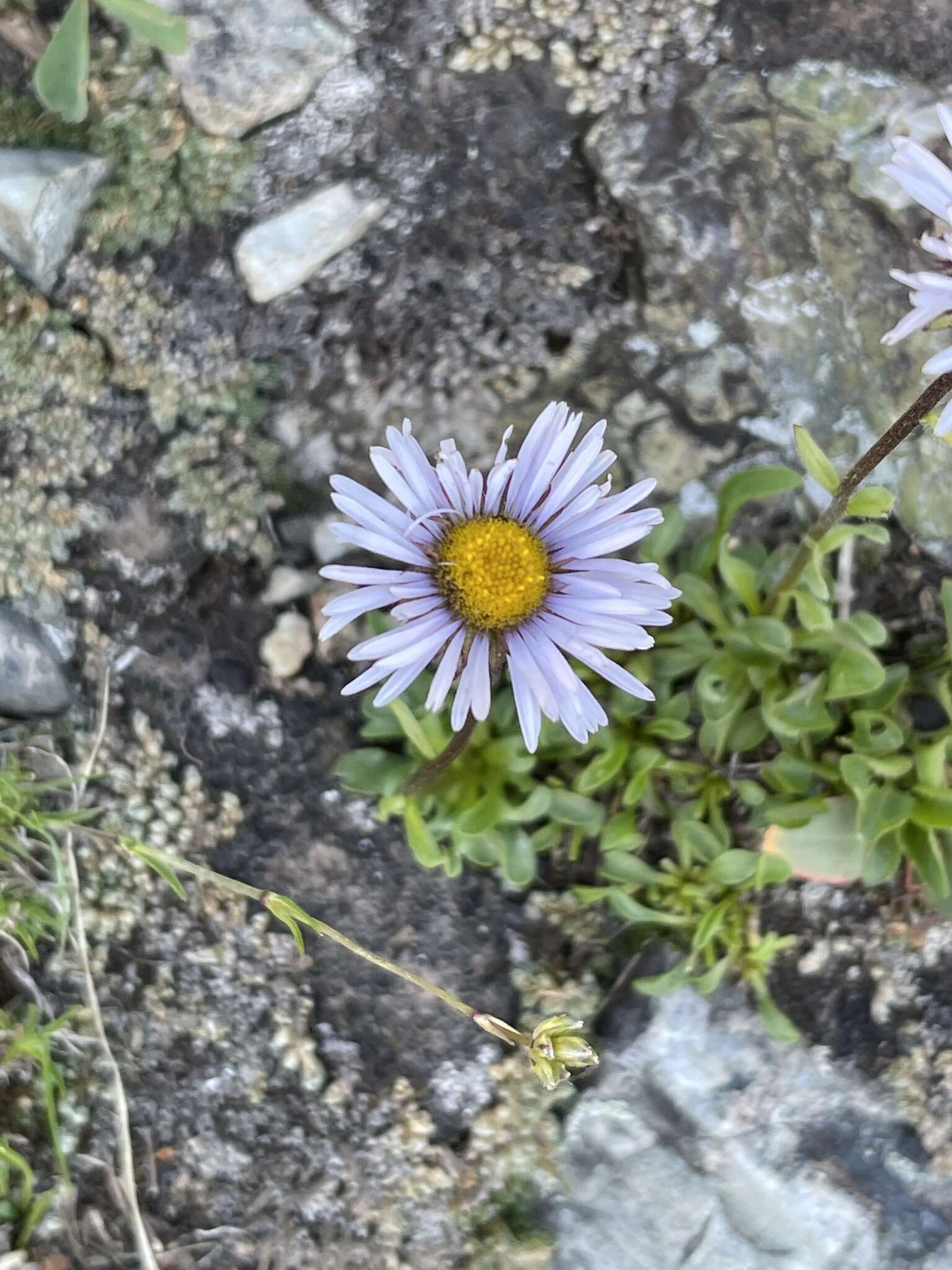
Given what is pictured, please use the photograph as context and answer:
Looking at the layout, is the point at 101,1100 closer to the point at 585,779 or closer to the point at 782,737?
the point at 585,779

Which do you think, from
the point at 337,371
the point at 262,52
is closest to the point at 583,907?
the point at 337,371

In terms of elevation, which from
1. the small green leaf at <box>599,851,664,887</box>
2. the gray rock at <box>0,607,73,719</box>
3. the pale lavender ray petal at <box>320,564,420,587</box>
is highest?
the pale lavender ray petal at <box>320,564,420,587</box>

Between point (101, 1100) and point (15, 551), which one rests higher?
point (15, 551)

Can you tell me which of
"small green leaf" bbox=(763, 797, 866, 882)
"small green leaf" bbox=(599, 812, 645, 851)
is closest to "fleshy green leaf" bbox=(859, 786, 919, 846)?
"small green leaf" bbox=(763, 797, 866, 882)

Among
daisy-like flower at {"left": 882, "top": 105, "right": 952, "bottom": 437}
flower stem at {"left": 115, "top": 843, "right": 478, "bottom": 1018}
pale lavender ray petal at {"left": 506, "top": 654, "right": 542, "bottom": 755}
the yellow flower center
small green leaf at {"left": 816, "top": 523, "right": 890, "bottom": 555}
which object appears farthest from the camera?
small green leaf at {"left": 816, "top": 523, "right": 890, "bottom": 555}

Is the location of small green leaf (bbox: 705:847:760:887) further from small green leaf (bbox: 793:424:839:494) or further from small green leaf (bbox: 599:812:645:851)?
small green leaf (bbox: 793:424:839:494)
